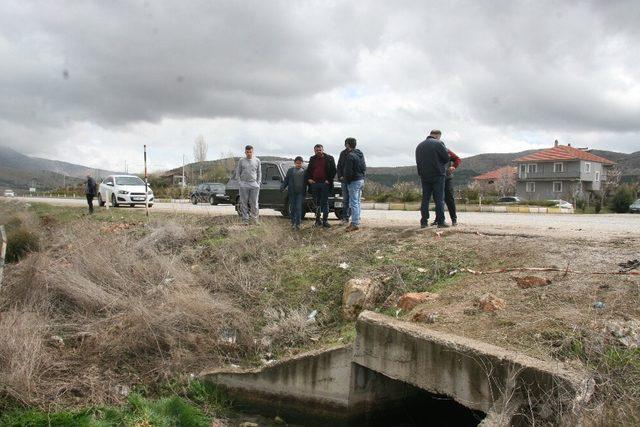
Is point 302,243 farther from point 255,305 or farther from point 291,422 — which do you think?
point 291,422

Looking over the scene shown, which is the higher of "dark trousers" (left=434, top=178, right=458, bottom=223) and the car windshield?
the car windshield

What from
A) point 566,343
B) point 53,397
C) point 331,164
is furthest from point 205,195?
point 566,343

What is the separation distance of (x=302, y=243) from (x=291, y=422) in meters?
4.45

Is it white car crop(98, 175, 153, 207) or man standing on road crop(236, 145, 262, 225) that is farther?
white car crop(98, 175, 153, 207)

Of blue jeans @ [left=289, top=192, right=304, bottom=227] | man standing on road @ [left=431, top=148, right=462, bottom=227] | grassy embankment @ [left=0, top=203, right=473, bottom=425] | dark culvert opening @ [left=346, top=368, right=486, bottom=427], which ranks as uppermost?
man standing on road @ [left=431, top=148, right=462, bottom=227]

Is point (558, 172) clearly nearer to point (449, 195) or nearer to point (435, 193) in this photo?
point (449, 195)

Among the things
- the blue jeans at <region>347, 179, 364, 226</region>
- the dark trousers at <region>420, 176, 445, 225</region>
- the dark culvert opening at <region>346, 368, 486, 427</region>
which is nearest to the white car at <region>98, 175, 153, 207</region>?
the blue jeans at <region>347, 179, 364, 226</region>

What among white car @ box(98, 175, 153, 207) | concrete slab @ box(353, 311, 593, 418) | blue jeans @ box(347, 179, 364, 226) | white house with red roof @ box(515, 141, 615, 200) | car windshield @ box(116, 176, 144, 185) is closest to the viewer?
concrete slab @ box(353, 311, 593, 418)

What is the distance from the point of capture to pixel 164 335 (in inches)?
319

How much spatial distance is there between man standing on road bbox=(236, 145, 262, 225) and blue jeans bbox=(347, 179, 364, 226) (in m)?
2.48

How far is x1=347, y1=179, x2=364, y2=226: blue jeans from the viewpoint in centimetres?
1062

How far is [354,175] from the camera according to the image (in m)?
10.5

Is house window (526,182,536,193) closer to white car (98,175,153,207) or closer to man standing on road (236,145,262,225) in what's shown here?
white car (98,175,153,207)

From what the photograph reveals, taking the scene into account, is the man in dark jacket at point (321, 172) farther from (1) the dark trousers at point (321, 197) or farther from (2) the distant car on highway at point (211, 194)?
(2) the distant car on highway at point (211, 194)
